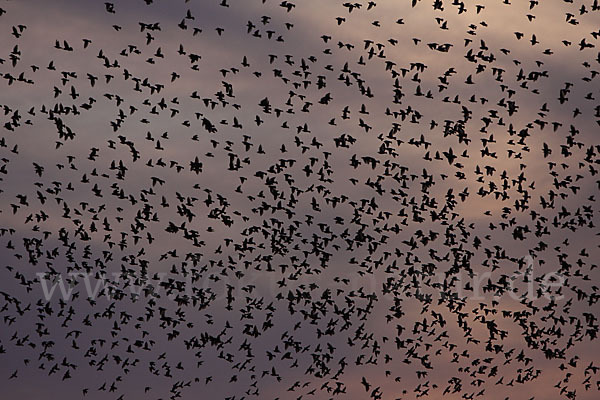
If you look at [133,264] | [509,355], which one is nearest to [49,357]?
[133,264]

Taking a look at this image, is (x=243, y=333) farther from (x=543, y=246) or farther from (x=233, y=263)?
(x=543, y=246)

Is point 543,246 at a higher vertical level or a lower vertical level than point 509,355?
higher

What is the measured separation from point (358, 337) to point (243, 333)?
1066 cm

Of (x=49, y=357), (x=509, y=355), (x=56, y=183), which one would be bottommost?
(x=509, y=355)

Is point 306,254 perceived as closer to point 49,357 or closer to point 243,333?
point 243,333

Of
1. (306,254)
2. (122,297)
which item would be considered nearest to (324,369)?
(306,254)

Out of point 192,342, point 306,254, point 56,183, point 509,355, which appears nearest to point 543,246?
point 509,355

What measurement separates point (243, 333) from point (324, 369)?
8.99 metres

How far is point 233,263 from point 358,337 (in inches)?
488

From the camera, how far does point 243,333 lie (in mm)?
102188

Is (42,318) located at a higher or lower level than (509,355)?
higher

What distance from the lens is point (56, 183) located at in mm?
100000

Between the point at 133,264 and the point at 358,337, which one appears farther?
the point at 358,337

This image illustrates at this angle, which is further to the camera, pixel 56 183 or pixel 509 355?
pixel 509 355
